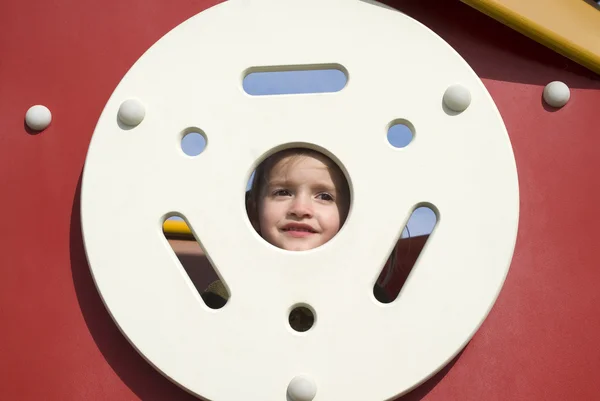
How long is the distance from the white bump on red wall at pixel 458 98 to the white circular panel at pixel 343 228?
1 cm

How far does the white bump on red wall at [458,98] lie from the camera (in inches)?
28.5

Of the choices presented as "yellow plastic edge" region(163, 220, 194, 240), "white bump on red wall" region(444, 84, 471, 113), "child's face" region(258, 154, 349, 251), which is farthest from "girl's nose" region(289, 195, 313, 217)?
"yellow plastic edge" region(163, 220, 194, 240)

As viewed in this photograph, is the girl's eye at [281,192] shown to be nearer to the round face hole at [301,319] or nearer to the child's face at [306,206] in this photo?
the child's face at [306,206]

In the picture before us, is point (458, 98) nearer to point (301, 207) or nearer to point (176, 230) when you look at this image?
point (301, 207)

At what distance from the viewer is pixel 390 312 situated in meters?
0.69

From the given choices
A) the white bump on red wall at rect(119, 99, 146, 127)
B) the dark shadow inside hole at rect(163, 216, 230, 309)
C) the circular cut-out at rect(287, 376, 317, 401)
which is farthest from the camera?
the dark shadow inside hole at rect(163, 216, 230, 309)

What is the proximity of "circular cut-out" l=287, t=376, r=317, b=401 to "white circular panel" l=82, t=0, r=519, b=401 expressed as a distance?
0.04 feet

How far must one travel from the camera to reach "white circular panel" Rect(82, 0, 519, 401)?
69 centimetres

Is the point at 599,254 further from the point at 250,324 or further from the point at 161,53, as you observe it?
the point at 161,53

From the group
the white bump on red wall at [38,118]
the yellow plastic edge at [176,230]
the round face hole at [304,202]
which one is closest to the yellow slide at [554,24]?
the round face hole at [304,202]

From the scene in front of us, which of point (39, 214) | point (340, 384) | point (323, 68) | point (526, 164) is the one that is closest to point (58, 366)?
point (39, 214)

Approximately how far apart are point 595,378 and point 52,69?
26.0 inches

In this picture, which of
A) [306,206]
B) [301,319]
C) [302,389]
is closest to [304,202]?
[306,206]

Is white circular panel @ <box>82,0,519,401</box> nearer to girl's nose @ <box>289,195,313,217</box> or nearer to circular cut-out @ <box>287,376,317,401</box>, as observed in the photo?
circular cut-out @ <box>287,376,317,401</box>
